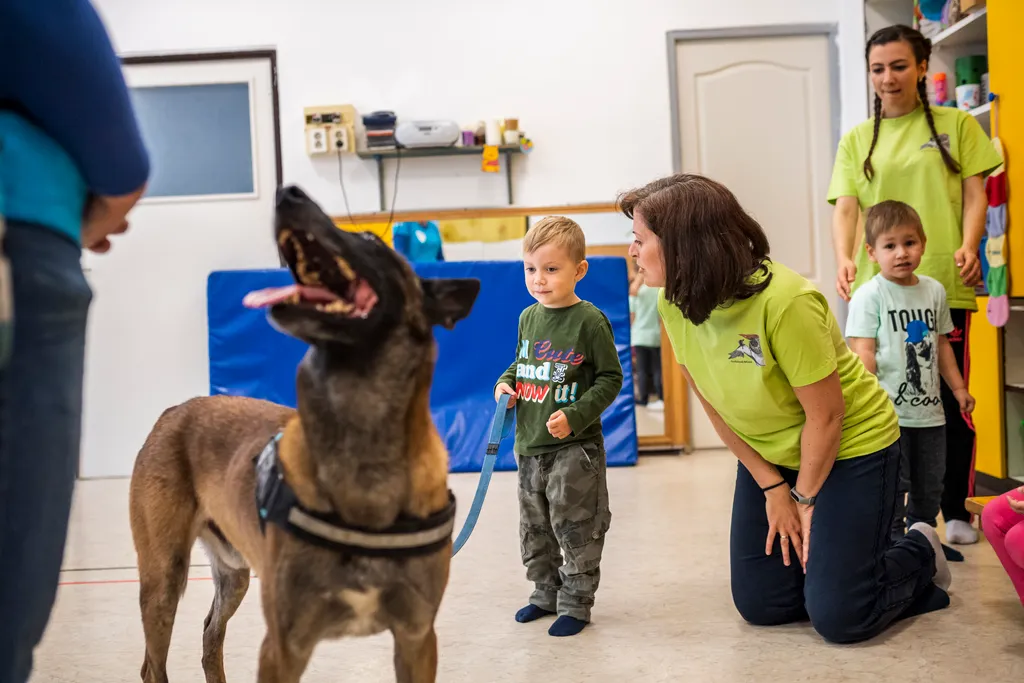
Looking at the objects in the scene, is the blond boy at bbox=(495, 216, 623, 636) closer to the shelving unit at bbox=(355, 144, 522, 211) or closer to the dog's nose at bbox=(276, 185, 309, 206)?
the dog's nose at bbox=(276, 185, 309, 206)

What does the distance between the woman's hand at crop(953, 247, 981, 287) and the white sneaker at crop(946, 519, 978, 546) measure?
0.87m

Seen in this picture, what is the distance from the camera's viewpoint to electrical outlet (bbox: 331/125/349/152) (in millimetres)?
5996

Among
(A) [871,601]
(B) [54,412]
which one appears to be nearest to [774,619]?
(A) [871,601]

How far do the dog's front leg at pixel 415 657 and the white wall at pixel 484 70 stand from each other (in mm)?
4829

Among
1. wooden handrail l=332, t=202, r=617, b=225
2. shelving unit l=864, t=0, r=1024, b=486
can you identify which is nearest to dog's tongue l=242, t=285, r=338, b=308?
shelving unit l=864, t=0, r=1024, b=486

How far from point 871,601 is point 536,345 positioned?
1130mm

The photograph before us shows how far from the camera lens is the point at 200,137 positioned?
6199 millimetres

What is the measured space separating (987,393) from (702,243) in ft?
7.79

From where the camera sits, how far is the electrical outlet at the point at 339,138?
19.7ft

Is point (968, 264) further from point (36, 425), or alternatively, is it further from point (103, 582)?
point (103, 582)

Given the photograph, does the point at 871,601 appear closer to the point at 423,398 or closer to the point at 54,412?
the point at 423,398

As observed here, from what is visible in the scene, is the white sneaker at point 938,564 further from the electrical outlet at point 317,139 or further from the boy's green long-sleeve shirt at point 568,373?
the electrical outlet at point 317,139

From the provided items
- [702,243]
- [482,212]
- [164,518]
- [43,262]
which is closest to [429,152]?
[482,212]

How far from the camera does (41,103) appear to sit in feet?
3.49
